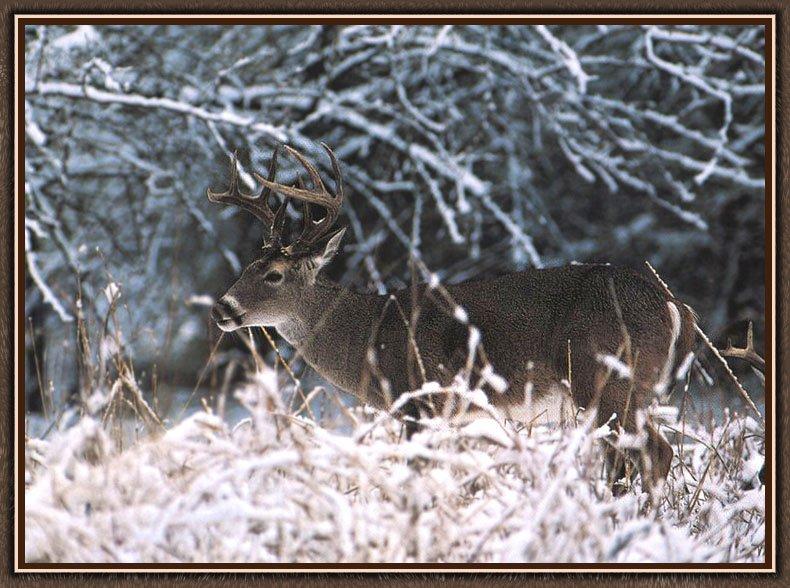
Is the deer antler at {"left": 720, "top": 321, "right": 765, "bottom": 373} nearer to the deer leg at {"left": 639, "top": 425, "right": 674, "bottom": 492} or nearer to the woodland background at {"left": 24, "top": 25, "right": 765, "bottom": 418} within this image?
the deer leg at {"left": 639, "top": 425, "right": 674, "bottom": 492}

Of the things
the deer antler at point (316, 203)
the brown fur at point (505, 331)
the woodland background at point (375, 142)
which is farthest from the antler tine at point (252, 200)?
the woodland background at point (375, 142)

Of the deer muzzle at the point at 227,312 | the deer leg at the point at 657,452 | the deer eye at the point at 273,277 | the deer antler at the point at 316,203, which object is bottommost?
the deer leg at the point at 657,452

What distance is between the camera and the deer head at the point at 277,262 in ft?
17.6

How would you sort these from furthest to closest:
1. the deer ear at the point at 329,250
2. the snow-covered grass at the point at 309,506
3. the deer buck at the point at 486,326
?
the deer ear at the point at 329,250, the deer buck at the point at 486,326, the snow-covered grass at the point at 309,506

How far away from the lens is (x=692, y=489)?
15.8 feet

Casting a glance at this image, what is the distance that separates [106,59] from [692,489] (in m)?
5.44

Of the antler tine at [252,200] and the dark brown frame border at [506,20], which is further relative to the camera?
the antler tine at [252,200]

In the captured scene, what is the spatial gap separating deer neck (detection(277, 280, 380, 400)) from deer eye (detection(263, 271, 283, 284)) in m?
0.17

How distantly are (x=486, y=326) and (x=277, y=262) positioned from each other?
106 centimetres

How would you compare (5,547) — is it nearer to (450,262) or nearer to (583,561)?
(583,561)

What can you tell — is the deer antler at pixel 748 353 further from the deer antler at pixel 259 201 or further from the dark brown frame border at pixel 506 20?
the deer antler at pixel 259 201

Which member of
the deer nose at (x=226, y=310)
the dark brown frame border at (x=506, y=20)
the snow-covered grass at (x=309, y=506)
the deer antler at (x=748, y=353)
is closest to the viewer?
the snow-covered grass at (x=309, y=506)

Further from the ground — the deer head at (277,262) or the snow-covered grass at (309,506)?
the deer head at (277,262)

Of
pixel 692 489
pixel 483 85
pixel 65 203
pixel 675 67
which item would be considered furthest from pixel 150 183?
pixel 692 489
